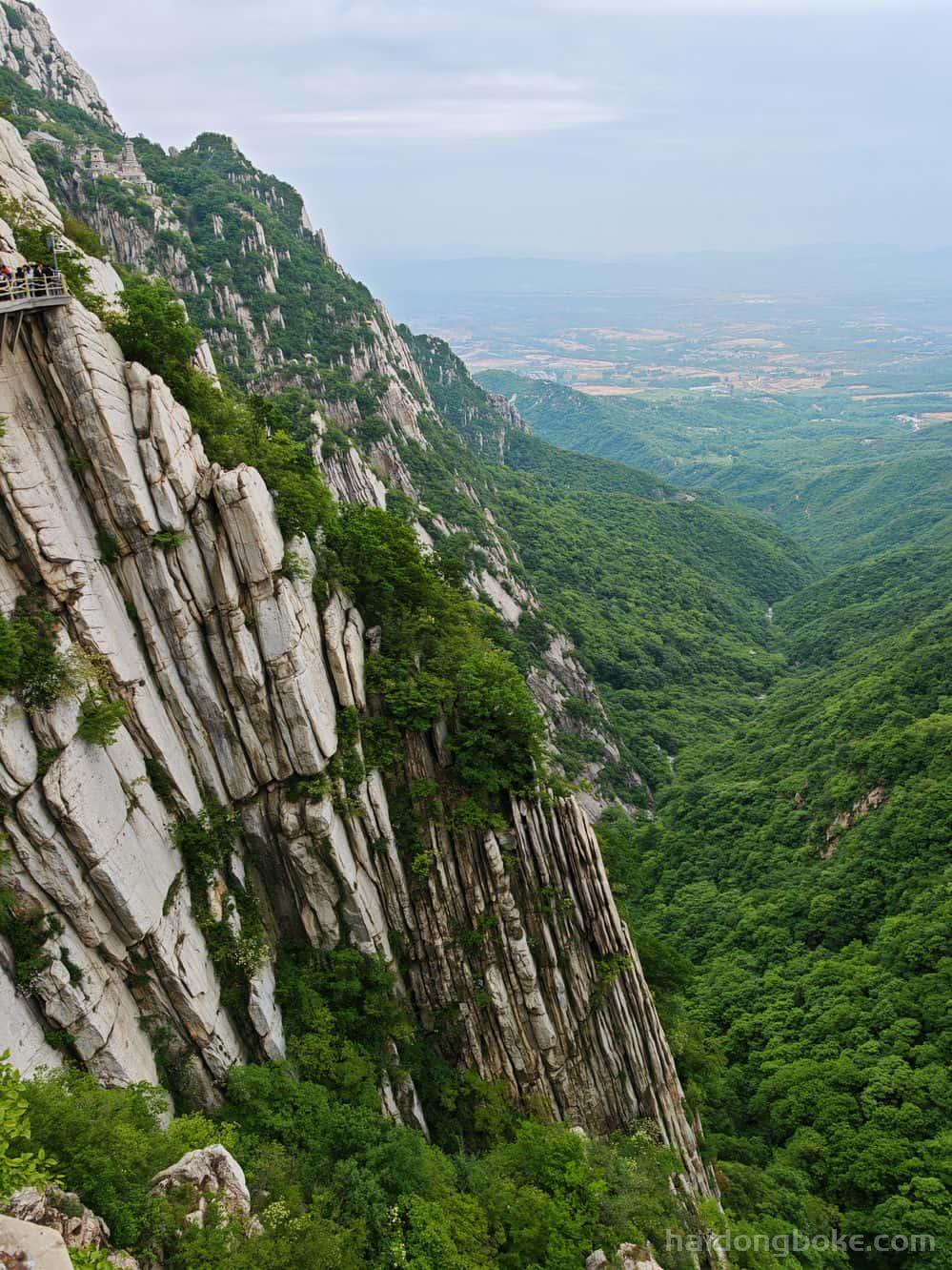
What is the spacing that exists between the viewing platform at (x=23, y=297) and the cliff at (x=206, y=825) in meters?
0.45

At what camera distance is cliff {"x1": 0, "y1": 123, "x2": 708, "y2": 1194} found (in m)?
21.3

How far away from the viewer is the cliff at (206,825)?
21312mm

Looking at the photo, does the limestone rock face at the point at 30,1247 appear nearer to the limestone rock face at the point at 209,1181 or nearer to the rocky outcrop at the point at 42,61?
the limestone rock face at the point at 209,1181

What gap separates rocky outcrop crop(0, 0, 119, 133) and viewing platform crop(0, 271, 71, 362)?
12353 centimetres

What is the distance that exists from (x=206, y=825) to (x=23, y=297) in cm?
1705

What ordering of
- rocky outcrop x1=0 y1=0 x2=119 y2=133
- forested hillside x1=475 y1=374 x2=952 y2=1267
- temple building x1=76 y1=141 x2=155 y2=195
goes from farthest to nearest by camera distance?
rocky outcrop x1=0 y1=0 x2=119 y2=133 < temple building x1=76 y1=141 x2=155 y2=195 < forested hillside x1=475 y1=374 x2=952 y2=1267

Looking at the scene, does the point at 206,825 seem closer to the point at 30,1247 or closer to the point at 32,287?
the point at 30,1247

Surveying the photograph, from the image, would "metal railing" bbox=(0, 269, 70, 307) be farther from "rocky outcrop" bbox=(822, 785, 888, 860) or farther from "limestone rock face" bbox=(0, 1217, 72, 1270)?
"rocky outcrop" bbox=(822, 785, 888, 860)

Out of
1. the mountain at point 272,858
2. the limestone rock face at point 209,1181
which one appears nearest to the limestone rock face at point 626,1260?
the mountain at point 272,858

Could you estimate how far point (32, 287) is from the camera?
22.8m

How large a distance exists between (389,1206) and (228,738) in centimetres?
1494

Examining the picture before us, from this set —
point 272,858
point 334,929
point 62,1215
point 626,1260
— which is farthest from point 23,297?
point 626,1260

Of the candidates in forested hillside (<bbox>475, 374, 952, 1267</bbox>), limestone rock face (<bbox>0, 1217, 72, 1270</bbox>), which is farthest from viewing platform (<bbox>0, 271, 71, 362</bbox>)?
forested hillside (<bbox>475, 374, 952, 1267</bbox>)

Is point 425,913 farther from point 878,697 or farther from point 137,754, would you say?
point 878,697
